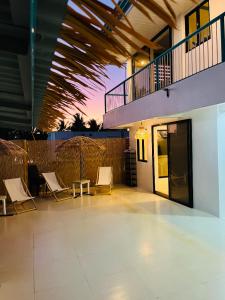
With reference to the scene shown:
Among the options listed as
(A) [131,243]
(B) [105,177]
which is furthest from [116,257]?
(B) [105,177]

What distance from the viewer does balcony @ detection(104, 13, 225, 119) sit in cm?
777

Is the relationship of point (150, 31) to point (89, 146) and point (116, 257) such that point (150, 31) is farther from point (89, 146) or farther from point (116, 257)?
point (116, 257)

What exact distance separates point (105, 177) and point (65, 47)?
10.7 m

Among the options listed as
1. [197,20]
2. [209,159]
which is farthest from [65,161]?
[197,20]

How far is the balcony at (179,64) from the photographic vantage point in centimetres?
777

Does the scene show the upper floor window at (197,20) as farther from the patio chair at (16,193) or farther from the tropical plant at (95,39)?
the tropical plant at (95,39)

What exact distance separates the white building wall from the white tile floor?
1.49 ft

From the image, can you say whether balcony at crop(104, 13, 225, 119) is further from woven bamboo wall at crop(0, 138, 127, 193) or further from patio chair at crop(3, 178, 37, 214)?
patio chair at crop(3, 178, 37, 214)

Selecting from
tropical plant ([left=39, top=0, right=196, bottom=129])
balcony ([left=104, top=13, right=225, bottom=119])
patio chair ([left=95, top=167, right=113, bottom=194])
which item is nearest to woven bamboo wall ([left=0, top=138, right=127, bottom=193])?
patio chair ([left=95, top=167, right=113, bottom=194])

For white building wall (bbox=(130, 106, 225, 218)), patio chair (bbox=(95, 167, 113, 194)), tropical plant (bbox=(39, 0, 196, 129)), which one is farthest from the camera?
patio chair (bbox=(95, 167, 113, 194))

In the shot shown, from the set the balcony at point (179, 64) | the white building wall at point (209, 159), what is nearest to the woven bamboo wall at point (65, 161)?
the balcony at point (179, 64)

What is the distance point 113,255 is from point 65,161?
805cm

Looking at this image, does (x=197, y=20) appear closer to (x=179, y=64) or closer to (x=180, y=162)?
(x=179, y=64)

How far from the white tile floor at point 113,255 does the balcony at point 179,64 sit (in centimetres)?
374
